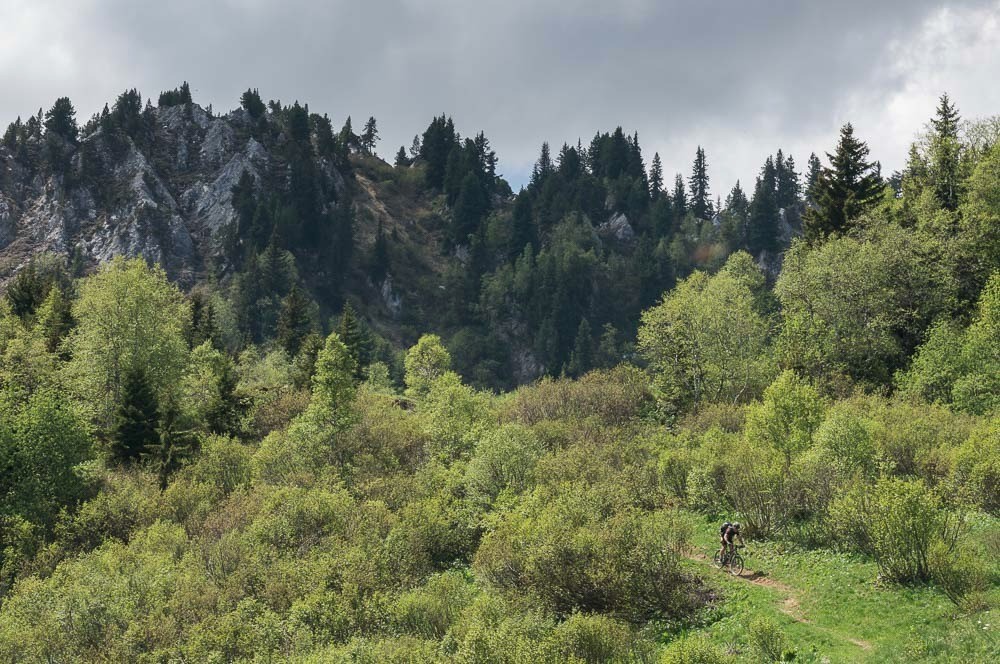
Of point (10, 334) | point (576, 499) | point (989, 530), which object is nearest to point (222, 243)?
point (10, 334)

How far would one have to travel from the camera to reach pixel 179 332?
5312 centimetres

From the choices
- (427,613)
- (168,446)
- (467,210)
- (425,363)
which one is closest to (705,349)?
(425,363)

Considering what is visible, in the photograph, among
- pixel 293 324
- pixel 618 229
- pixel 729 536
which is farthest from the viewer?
pixel 618 229

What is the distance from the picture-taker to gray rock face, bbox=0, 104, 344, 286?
12862 centimetres

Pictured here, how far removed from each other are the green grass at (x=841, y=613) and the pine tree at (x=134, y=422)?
108ft

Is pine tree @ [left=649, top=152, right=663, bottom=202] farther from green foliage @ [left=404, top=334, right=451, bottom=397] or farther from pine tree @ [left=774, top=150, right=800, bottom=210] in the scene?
green foliage @ [left=404, top=334, right=451, bottom=397]

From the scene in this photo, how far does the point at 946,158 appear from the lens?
162 feet

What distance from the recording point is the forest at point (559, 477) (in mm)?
18922

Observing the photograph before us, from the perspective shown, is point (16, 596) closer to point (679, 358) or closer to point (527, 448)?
point (527, 448)

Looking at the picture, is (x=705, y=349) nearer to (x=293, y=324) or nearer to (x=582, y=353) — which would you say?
(x=293, y=324)

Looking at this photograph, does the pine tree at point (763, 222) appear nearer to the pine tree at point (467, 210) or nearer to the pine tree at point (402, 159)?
the pine tree at point (467, 210)

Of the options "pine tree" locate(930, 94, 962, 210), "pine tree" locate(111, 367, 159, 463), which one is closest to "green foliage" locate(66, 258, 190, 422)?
"pine tree" locate(111, 367, 159, 463)

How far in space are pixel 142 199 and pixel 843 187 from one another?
407 feet

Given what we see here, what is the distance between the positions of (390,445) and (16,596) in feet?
62.4
